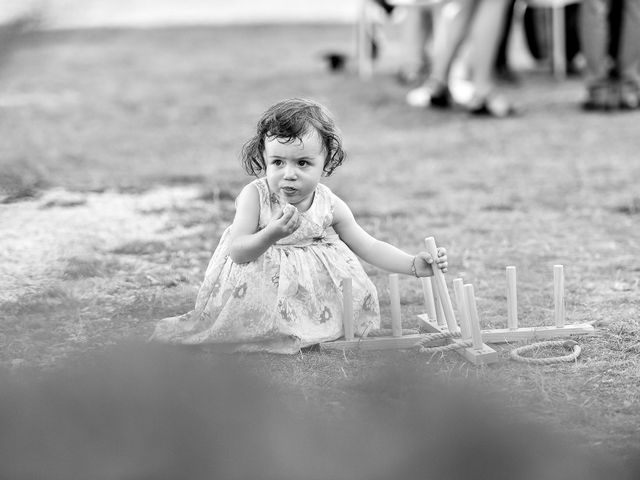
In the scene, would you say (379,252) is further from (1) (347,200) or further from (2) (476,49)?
(2) (476,49)

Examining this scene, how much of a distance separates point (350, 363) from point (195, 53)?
9.84 m

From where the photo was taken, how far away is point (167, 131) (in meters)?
7.27

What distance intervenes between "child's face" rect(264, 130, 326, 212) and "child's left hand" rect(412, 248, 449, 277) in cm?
36

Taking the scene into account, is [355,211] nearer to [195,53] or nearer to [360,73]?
[360,73]

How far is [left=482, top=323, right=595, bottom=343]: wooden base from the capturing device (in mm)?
2814

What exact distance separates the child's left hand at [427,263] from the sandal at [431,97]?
507cm

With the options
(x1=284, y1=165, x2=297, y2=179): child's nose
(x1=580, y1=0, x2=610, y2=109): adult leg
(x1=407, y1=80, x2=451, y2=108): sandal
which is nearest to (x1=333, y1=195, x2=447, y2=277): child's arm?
(x1=284, y1=165, x2=297, y2=179): child's nose

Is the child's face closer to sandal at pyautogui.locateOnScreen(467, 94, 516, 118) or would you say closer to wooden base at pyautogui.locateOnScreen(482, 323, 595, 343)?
wooden base at pyautogui.locateOnScreen(482, 323, 595, 343)

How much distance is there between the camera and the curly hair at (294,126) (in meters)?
2.74

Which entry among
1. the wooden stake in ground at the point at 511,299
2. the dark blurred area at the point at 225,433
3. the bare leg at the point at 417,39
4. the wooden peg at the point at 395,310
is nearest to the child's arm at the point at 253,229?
the wooden peg at the point at 395,310

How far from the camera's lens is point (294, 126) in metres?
2.73

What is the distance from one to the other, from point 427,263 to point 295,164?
45 centimetres

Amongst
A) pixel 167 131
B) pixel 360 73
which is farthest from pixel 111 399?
pixel 360 73

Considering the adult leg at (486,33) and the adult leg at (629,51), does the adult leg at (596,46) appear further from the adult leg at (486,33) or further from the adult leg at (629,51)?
the adult leg at (486,33)
